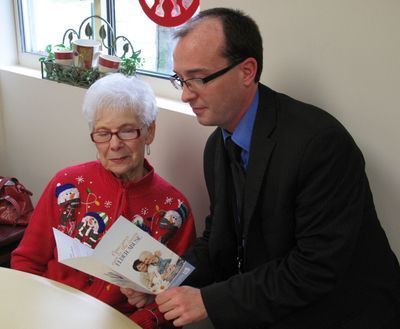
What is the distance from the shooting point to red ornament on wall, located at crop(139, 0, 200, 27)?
1.56 m

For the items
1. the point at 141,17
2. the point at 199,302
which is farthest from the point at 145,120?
the point at 141,17

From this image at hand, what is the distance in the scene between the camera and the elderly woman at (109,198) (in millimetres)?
1316

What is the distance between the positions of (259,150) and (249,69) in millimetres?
208

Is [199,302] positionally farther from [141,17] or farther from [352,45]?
[141,17]

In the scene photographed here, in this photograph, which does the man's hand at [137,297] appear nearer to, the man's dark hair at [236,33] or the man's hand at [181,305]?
the man's hand at [181,305]

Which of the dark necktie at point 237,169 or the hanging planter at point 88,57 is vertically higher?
the hanging planter at point 88,57

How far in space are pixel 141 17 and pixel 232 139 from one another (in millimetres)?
1107

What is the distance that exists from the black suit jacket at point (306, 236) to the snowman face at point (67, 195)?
580mm

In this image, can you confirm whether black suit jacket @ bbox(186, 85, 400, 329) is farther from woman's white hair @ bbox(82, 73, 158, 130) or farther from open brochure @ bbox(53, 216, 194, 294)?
woman's white hair @ bbox(82, 73, 158, 130)

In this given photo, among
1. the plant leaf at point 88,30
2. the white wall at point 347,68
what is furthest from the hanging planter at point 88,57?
the white wall at point 347,68

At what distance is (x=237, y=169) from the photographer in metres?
1.15

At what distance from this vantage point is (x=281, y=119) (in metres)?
1.03

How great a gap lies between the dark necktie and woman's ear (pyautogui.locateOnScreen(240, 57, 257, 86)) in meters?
0.17

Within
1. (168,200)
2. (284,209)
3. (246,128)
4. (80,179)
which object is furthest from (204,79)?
(80,179)
